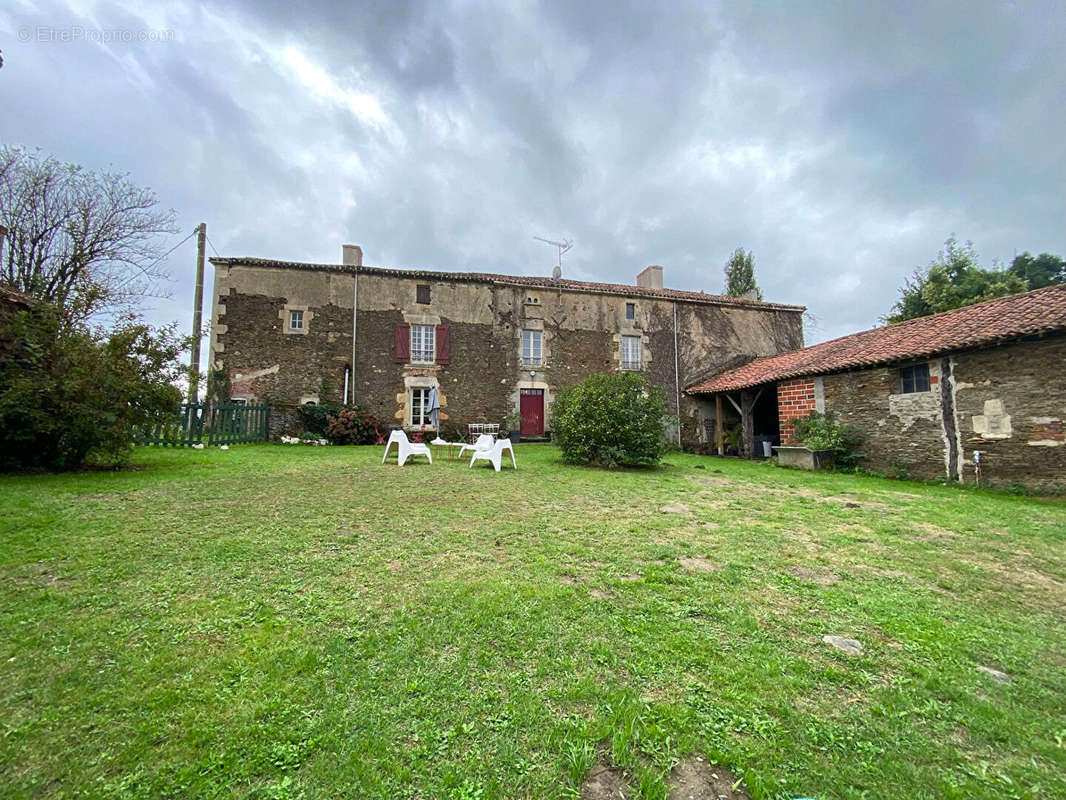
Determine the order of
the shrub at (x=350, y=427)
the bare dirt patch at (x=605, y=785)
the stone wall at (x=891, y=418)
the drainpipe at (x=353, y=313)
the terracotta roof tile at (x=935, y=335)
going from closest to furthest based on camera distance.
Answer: the bare dirt patch at (x=605, y=785)
the terracotta roof tile at (x=935, y=335)
the stone wall at (x=891, y=418)
the shrub at (x=350, y=427)
the drainpipe at (x=353, y=313)

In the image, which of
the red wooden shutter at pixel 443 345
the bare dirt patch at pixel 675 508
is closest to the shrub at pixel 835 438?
the bare dirt patch at pixel 675 508

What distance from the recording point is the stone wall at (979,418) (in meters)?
7.00

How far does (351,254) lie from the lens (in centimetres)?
1535

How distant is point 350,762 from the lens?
1.28 meters

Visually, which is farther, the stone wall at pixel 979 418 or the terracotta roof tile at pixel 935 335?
the terracotta roof tile at pixel 935 335

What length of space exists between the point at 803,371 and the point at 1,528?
551 inches

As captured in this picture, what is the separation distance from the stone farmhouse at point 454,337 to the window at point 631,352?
1.6 inches

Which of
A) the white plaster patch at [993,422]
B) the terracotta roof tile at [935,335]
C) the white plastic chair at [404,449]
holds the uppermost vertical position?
the terracotta roof tile at [935,335]

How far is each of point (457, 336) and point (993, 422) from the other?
14.1m

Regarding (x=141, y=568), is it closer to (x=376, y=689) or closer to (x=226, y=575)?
(x=226, y=575)

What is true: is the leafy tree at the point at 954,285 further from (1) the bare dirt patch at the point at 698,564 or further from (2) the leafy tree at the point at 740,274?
(1) the bare dirt patch at the point at 698,564

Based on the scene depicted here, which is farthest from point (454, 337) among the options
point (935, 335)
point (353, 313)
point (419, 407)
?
point (935, 335)

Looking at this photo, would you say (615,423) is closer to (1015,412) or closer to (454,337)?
(1015,412)

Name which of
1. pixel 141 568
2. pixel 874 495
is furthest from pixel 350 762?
pixel 874 495
